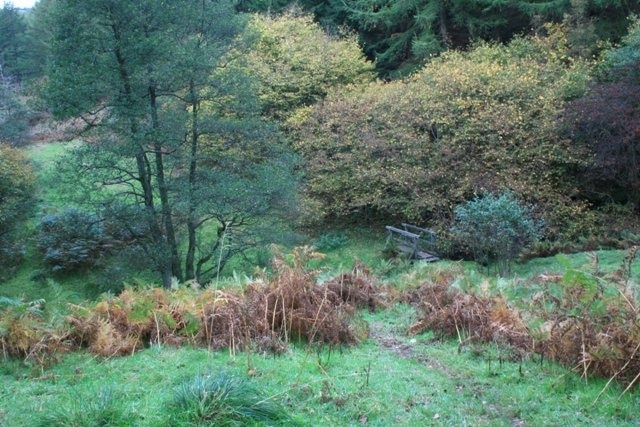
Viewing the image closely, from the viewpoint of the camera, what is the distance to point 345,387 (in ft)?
17.5

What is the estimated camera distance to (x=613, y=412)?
4.70 meters

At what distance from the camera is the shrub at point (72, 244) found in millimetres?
19172

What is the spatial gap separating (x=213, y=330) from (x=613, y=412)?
430cm

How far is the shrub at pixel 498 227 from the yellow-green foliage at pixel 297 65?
475 inches

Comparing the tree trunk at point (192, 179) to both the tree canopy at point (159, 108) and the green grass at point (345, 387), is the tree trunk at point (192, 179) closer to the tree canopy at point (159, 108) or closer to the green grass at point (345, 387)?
the tree canopy at point (159, 108)

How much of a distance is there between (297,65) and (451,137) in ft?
29.2

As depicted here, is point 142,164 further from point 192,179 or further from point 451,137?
point 451,137

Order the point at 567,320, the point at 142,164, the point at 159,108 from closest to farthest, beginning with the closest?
the point at 567,320
the point at 142,164
the point at 159,108

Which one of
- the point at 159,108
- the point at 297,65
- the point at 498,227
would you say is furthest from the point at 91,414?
the point at 297,65

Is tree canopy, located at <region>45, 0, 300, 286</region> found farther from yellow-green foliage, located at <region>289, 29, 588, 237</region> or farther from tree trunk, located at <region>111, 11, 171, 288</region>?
yellow-green foliage, located at <region>289, 29, 588, 237</region>

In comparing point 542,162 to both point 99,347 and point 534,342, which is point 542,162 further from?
point 99,347

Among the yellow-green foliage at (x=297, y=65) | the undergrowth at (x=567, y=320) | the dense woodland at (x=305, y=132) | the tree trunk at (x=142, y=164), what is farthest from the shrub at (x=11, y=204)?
the undergrowth at (x=567, y=320)

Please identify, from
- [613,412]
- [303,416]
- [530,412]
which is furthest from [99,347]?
[613,412]

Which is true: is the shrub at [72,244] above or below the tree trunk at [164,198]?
below
